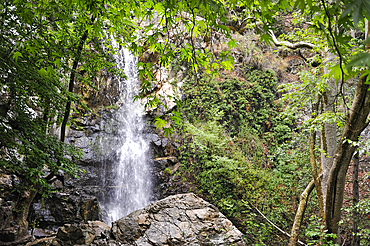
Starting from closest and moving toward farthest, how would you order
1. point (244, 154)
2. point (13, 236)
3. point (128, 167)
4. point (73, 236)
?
point (73, 236) < point (13, 236) < point (244, 154) < point (128, 167)

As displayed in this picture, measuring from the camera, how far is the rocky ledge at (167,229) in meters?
4.36

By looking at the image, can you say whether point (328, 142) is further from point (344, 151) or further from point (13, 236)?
point (13, 236)

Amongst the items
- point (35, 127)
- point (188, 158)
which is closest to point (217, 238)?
point (35, 127)

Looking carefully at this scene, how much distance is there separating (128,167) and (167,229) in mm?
6667

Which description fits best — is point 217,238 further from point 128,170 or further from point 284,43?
point 128,170

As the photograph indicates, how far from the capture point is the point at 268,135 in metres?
10.7

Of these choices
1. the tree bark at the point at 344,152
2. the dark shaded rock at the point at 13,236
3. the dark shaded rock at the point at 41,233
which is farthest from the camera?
the dark shaded rock at the point at 41,233

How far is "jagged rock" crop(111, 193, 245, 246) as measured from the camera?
14.3 feet

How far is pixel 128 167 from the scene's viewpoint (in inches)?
421

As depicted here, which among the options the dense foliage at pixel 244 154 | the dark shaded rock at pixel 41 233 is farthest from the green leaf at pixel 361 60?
the dark shaded rock at pixel 41 233

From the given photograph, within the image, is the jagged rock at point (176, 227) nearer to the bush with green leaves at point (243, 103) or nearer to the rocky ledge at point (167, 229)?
the rocky ledge at point (167, 229)

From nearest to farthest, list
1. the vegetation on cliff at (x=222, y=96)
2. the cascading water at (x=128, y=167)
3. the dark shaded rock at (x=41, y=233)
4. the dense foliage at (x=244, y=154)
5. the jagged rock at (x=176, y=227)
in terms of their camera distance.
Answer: the vegetation on cliff at (x=222, y=96) < the jagged rock at (x=176, y=227) < the dark shaded rock at (x=41, y=233) < the dense foliage at (x=244, y=154) < the cascading water at (x=128, y=167)

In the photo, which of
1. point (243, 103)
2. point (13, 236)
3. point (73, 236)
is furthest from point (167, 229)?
point (243, 103)

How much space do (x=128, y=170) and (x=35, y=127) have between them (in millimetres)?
6879
